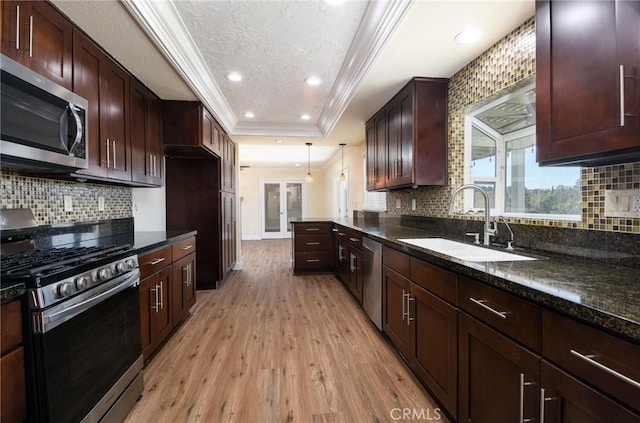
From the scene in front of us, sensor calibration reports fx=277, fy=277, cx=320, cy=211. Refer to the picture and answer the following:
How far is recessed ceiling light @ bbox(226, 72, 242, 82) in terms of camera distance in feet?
9.15

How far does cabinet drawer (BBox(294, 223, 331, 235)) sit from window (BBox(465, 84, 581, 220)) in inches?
99.8

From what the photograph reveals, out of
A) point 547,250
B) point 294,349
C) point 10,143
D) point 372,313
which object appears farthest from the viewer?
point 372,313

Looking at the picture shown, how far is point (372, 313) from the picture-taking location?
2.66 metres

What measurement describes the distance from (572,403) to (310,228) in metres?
3.95

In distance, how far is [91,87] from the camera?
1.93m

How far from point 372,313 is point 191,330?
1.75 meters

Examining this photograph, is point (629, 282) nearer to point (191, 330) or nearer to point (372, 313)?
point (372, 313)

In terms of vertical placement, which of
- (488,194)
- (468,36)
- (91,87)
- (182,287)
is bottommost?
(182,287)

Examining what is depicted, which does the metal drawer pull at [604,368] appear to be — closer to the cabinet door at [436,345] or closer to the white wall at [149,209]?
the cabinet door at [436,345]

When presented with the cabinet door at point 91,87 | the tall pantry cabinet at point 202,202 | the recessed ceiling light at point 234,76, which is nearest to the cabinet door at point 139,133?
the cabinet door at point 91,87

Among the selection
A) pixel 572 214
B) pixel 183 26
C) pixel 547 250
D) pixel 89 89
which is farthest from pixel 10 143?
pixel 572 214

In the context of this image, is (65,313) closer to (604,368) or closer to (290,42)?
(604,368)

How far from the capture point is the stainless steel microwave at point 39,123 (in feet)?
4.13

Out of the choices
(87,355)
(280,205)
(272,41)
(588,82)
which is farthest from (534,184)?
(280,205)
